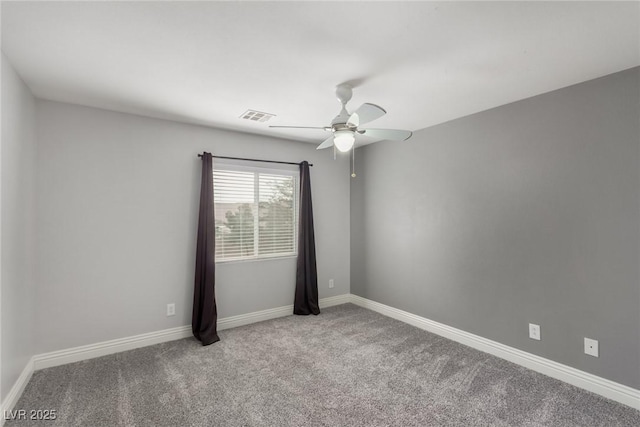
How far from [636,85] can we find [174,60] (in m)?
3.24

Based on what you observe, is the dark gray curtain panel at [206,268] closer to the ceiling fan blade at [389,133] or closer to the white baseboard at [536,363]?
the ceiling fan blade at [389,133]

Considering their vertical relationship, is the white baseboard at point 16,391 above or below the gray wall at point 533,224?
below

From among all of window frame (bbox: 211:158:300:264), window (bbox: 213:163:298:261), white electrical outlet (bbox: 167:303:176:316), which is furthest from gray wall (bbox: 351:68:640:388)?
white electrical outlet (bbox: 167:303:176:316)

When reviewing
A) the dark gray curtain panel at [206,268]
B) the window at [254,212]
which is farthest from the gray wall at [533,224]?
the dark gray curtain panel at [206,268]

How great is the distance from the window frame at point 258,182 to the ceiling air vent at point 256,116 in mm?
667

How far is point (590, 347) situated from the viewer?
241 centimetres

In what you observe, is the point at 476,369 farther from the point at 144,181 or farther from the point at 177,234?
the point at 144,181

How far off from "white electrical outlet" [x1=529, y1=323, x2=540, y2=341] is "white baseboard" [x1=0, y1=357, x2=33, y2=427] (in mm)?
3992

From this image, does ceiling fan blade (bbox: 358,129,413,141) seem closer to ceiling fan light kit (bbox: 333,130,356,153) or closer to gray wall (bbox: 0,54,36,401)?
ceiling fan light kit (bbox: 333,130,356,153)

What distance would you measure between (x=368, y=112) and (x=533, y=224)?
1809 mm

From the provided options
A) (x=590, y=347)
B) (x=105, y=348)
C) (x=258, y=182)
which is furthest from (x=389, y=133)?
(x=105, y=348)

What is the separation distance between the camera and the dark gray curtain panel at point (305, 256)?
419 centimetres

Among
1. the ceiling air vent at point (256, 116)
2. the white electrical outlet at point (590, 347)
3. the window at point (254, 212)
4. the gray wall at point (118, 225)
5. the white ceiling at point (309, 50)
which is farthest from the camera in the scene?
the window at point (254, 212)

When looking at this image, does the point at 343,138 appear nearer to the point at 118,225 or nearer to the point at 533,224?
the point at 533,224
